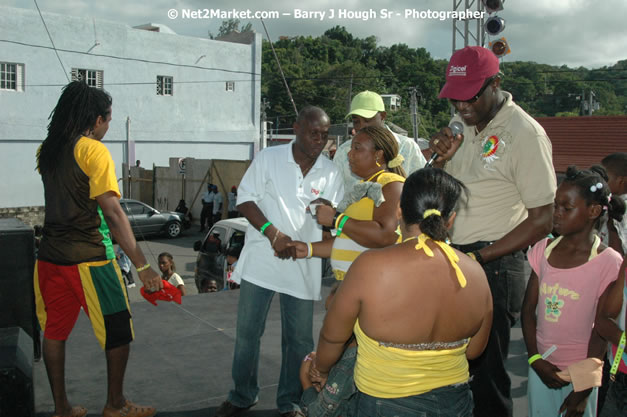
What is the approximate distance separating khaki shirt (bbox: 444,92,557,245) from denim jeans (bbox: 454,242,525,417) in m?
0.12

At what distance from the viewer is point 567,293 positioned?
9.12ft

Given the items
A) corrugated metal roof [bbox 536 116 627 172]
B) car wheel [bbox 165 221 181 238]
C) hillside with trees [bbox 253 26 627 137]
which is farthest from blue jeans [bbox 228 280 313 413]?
hillside with trees [bbox 253 26 627 137]

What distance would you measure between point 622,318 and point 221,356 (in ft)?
9.96

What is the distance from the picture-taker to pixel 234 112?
99.0ft

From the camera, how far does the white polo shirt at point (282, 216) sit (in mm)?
3508

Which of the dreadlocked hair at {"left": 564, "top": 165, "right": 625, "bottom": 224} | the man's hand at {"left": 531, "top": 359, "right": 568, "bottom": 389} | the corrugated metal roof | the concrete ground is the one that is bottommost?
the concrete ground

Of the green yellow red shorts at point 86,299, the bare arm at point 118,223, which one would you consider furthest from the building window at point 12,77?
the bare arm at point 118,223

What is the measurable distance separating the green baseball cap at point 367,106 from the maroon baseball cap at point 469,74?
4.20 ft

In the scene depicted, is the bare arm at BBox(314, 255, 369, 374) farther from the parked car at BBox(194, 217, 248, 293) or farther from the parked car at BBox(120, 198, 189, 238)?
the parked car at BBox(120, 198, 189, 238)

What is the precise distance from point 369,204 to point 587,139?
24350mm

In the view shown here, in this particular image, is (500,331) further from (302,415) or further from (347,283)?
(302,415)

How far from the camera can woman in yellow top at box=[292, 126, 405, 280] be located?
2885 millimetres

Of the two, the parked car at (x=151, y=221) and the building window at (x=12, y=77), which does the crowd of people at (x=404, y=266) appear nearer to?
the parked car at (x=151, y=221)

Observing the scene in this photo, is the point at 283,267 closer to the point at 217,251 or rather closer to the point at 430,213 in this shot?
the point at 430,213
